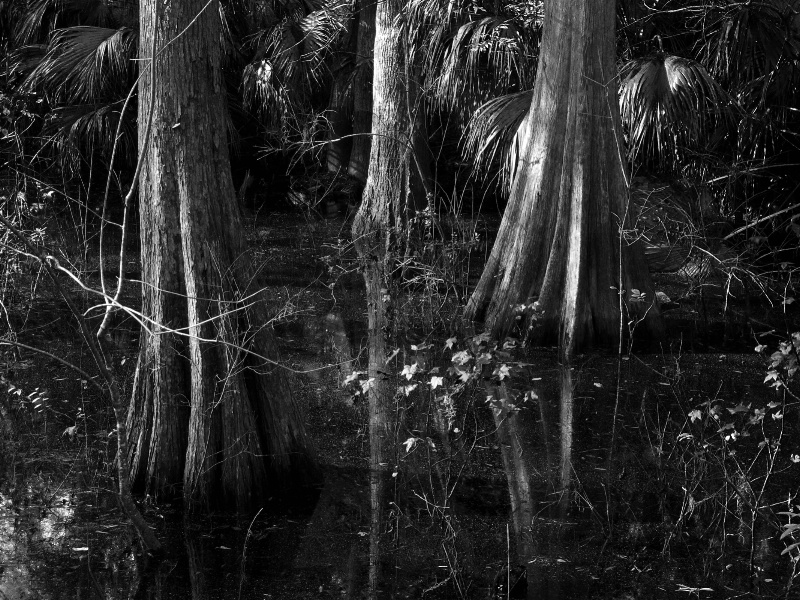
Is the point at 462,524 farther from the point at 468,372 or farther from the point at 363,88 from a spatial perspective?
the point at 363,88

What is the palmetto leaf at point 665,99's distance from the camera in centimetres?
873

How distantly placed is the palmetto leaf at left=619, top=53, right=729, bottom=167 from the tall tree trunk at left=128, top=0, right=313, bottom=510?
4.49m

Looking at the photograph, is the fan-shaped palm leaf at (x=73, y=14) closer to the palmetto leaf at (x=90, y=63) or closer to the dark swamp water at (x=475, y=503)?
the palmetto leaf at (x=90, y=63)

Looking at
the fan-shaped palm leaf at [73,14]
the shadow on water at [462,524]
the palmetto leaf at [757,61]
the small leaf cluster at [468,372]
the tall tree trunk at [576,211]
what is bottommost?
the shadow on water at [462,524]

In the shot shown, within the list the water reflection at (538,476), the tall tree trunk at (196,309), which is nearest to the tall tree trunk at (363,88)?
the water reflection at (538,476)

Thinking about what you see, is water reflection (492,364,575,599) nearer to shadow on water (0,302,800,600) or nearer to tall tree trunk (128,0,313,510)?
shadow on water (0,302,800,600)

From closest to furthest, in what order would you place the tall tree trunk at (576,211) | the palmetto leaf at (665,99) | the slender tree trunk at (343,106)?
the tall tree trunk at (576,211) → the palmetto leaf at (665,99) → the slender tree trunk at (343,106)

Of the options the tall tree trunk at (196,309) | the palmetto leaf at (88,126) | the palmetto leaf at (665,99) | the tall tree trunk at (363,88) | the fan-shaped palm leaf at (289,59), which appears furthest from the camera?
the tall tree trunk at (363,88)

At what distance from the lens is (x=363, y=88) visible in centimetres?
1349

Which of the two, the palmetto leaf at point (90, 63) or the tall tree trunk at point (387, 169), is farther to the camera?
the palmetto leaf at point (90, 63)

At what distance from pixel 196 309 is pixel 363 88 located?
8714 mm

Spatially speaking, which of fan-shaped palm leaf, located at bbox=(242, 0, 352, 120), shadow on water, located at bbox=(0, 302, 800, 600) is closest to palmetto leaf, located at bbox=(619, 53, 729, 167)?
shadow on water, located at bbox=(0, 302, 800, 600)

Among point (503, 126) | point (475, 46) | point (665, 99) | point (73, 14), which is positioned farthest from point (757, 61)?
point (73, 14)

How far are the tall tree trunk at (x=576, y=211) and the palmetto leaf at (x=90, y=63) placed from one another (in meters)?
5.16
